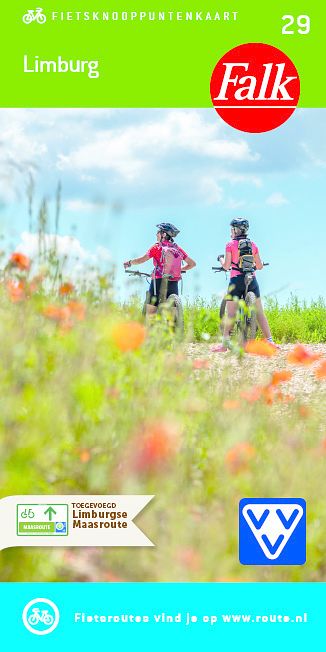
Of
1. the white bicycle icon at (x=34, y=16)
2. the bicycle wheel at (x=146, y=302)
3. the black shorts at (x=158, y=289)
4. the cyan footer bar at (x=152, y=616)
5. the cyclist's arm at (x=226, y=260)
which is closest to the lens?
the cyan footer bar at (x=152, y=616)

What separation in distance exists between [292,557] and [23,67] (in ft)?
6.02

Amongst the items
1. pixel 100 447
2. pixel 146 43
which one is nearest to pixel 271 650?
pixel 100 447

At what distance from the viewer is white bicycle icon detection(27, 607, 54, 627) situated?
208 cm

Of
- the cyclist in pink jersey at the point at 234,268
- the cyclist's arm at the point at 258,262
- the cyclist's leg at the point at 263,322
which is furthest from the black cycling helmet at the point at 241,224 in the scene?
the cyclist's leg at the point at 263,322

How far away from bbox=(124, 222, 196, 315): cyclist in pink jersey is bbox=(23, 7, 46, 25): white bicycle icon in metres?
0.79

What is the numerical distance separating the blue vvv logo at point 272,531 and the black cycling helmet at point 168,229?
95 centimetres

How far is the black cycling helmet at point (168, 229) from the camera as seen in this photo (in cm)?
240

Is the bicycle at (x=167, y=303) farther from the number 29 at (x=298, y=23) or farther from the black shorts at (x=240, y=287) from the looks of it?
the number 29 at (x=298, y=23)

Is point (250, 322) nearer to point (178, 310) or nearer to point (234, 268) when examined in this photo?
point (178, 310)

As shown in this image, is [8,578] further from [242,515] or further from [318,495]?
[318,495]

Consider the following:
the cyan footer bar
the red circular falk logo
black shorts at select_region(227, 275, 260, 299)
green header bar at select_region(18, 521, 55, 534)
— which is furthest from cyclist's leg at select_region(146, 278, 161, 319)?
the cyan footer bar

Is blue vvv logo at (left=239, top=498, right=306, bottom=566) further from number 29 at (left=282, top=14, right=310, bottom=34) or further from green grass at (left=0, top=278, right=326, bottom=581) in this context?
number 29 at (left=282, top=14, right=310, bottom=34)

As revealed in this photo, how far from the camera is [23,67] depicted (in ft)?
7.66

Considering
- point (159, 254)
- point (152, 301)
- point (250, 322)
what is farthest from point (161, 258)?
point (250, 322)
